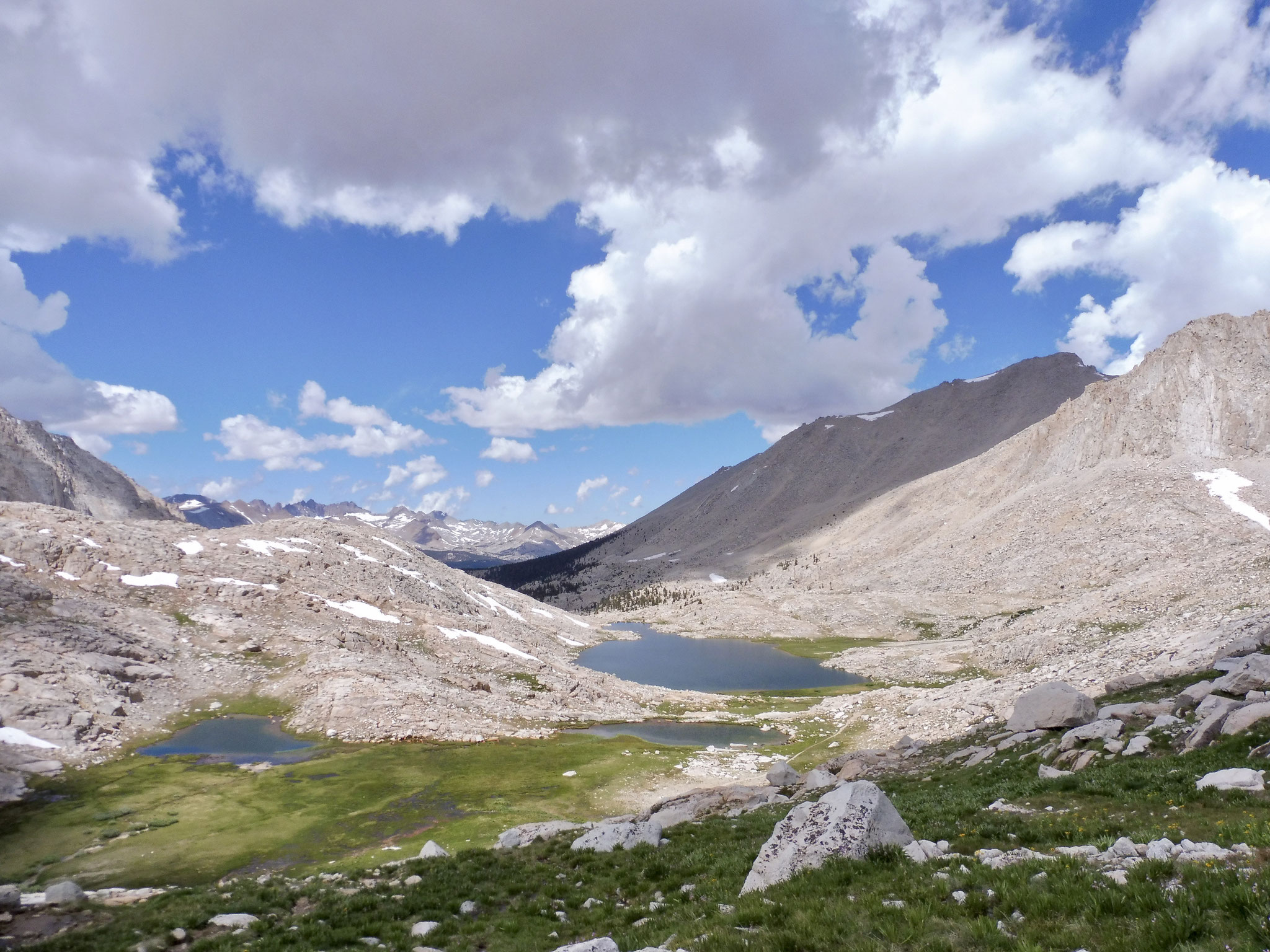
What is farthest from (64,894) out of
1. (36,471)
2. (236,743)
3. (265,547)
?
(36,471)

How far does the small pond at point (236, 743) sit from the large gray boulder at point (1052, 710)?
50.7 m

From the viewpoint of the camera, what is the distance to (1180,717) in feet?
75.9

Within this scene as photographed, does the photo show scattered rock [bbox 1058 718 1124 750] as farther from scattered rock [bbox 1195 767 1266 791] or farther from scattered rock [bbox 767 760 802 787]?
scattered rock [bbox 767 760 802 787]

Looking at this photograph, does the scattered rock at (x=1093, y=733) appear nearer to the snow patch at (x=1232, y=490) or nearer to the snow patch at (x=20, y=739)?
the snow patch at (x=20, y=739)

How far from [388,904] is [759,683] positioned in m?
92.7

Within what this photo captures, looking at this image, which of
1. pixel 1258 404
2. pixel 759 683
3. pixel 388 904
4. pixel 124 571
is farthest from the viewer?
pixel 1258 404

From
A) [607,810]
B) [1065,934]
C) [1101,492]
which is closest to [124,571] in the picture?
[607,810]

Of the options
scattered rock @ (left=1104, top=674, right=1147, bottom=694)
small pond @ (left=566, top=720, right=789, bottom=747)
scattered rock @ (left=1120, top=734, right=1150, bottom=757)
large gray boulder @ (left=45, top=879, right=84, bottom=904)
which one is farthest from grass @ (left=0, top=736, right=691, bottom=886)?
scattered rock @ (left=1104, top=674, right=1147, bottom=694)

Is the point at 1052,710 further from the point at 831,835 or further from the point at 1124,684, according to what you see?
the point at 831,835

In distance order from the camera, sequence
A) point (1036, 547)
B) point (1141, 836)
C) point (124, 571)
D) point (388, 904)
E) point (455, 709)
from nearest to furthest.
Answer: point (1141, 836)
point (388, 904)
point (455, 709)
point (124, 571)
point (1036, 547)

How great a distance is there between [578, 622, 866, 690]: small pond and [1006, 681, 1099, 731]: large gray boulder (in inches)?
2740

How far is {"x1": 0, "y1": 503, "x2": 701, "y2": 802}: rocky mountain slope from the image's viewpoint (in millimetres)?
51906

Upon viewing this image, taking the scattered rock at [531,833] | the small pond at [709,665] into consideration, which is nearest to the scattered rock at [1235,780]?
the scattered rock at [531,833]

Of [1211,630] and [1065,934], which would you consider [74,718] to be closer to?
[1065,934]
